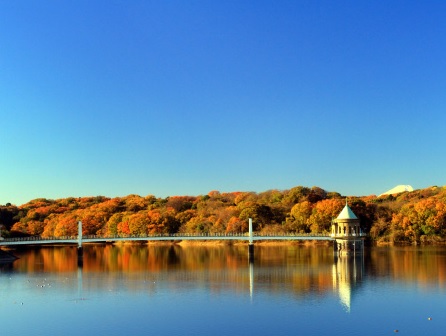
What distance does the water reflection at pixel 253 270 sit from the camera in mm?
50688

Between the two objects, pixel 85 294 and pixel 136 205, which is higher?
pixel 136 205

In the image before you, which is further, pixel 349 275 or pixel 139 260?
pixel 139 260

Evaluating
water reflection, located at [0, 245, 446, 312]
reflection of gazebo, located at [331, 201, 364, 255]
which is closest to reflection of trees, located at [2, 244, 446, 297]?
water reflection, located at [0, 245, 446, 312]

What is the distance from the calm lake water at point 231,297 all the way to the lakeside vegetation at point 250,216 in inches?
1035

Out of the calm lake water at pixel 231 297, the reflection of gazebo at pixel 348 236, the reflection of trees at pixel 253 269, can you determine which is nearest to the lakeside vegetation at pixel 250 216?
the reflection of trees at pixel 253 269

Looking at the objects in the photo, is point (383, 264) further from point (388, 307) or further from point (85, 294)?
point (85, 294)

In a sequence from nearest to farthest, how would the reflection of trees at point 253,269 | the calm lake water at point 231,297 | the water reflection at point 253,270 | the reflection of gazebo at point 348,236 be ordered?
the calm lake water at point 231,297 → the water reflection at point 253,270 → the reflection of trees at point 253,269 → the reflection of gazebo at point 348,236

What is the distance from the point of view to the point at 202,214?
121500mm

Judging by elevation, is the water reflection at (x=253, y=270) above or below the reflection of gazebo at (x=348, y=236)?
below

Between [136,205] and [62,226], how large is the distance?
21867mm

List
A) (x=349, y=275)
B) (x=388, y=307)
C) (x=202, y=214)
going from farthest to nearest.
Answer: (x=202, y=214), (x=349, y=275), (x=388, y=307)

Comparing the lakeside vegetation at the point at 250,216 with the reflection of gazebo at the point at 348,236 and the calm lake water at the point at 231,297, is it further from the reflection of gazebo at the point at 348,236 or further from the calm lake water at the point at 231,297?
the calm lake water at the point at 231,297

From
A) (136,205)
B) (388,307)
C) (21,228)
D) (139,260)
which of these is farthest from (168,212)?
(388,307)

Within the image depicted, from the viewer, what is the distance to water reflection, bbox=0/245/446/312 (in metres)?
50.7
